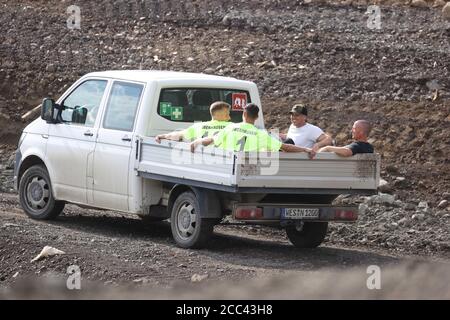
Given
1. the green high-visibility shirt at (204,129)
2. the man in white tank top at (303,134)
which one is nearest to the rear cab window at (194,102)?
the green high-visibility shirt at (204,129)

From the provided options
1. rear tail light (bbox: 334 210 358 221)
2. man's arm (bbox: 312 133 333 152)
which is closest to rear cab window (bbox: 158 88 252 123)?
man's arm (bbox: 312 133 333 152)

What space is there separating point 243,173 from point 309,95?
10.8 m

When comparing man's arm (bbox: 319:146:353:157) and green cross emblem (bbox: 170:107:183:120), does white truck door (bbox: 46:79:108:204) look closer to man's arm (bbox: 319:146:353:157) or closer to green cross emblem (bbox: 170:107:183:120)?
green cross emblem (bbox: 170:107:183:120)

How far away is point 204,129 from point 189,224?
1.08 m

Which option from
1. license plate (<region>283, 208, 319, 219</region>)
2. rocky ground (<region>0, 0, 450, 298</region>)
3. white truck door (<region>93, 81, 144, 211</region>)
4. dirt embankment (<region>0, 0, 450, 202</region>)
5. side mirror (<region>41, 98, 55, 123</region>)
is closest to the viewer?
license plate (<region>283, 208, 319, 219</region>)

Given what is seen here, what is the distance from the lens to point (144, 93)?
597 inches

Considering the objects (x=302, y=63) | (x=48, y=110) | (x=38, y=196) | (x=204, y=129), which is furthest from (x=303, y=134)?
(x=302, y=63)

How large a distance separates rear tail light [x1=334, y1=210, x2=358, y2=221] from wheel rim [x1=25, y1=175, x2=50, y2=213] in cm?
391

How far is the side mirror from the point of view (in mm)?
16078

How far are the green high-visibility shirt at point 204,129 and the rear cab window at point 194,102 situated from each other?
2.31 feet

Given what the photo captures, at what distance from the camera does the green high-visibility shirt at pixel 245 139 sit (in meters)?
14.1

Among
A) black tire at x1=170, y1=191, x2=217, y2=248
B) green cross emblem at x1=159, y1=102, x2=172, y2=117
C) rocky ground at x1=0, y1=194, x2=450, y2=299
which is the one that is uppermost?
green cross emblem at x1=159, y1=102, x2=172, y2=117

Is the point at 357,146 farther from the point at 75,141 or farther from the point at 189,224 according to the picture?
the point at 75,141

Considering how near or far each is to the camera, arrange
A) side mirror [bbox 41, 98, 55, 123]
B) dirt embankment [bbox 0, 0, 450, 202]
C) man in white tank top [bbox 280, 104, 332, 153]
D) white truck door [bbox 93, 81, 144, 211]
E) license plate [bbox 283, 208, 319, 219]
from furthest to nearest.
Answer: dirt embankment [bbox 0, 0, 450, 202]
side mirror [bbox 41, 98, 55, 123]
white truck door [bbox 93, 81, 144, 211]
man in white tank top [bbox 280, 104, 332, 153]
license plate [bbox 283, 208, 319, 219]
